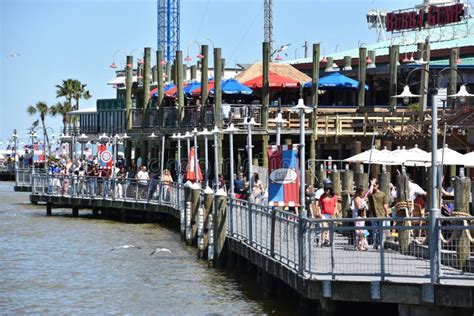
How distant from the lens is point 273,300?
28.2 metres

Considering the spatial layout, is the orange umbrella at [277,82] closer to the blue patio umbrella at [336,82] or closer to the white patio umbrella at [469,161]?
the blue patio umbrella at [336,82]

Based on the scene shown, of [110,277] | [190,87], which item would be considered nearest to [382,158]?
[110,277]

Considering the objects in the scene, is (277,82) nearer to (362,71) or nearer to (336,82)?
(336,82)

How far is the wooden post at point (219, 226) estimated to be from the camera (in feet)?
111

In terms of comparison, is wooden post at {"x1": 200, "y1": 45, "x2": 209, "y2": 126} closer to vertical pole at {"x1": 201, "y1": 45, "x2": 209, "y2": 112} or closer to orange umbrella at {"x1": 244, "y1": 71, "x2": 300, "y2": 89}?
vertical pole at {"x1": 201, "y1": 45, "x2": 209, "y2": 112}

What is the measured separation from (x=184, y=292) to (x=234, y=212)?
4018 mm

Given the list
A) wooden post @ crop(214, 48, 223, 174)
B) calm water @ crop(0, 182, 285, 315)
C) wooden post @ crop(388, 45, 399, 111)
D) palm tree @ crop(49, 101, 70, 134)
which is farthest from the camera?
palm tree @ crop(49, 101, 70, 134)

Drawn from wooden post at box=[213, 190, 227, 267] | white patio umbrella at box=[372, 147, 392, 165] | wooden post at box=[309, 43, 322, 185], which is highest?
wooden post at box=[309, 43, 322, 185]

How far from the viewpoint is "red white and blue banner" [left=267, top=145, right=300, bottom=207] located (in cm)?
2528

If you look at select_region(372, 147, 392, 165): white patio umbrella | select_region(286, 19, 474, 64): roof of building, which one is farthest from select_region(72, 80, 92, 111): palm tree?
select_region(372, 147, 392, 165): white patio umbrella

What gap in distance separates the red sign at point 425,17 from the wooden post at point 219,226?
124ft

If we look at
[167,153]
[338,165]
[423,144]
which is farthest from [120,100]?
[423,144]

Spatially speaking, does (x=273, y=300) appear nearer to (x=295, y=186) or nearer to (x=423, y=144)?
(x=295, y=186)

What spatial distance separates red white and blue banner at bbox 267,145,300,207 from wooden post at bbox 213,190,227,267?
817 centimetres
